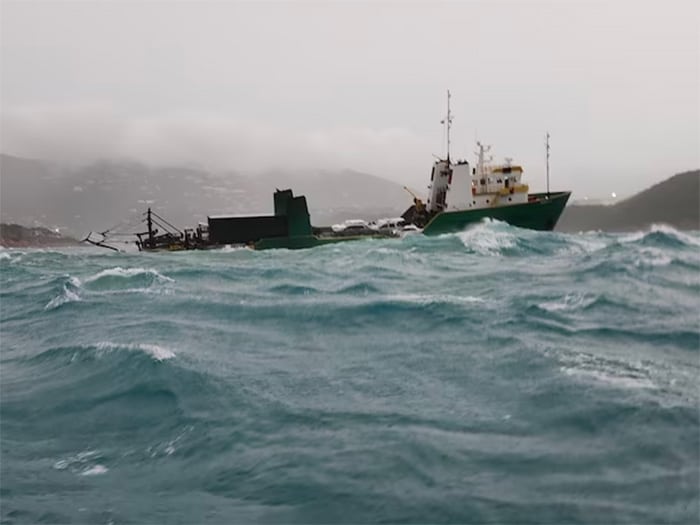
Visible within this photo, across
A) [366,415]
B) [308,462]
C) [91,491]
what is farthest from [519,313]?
[91,491]

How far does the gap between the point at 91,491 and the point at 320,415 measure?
3.78m

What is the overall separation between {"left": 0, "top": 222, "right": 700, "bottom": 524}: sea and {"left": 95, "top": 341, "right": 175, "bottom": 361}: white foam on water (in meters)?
0.09

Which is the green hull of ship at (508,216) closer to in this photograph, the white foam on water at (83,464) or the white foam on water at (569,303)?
the white foam on water at (569,303)

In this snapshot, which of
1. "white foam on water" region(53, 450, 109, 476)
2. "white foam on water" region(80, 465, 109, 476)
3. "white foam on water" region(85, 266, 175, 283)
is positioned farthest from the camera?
"white foam on water" region(85, 266, 175, 283)

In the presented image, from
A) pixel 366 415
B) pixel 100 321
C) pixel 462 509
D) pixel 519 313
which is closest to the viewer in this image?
pixel 462 509

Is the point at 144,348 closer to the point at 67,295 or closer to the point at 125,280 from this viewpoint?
the point at 67,295

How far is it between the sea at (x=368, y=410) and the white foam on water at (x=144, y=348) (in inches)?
3.5

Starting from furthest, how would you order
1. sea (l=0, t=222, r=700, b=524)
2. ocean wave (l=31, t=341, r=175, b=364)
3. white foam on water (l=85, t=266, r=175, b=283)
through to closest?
1. white foam on water (l=85, t=266, r=175, b=283)
2. ocean wave (l=31, t=341, r=175, b=364)
3. sea (l=0, t=222, r=700, b=524)

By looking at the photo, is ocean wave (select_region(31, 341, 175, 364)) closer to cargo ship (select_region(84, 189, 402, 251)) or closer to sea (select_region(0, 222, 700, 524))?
sea (select_region(0, 222, 700, 524))

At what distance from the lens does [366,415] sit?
9.80m

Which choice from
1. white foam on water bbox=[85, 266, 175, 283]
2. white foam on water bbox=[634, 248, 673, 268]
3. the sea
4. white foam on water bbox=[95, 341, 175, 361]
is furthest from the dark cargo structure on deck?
white foam on water bbox=[95, 341, 175, 361]

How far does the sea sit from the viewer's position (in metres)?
7.09

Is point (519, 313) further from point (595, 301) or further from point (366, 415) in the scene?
point (366, 415)

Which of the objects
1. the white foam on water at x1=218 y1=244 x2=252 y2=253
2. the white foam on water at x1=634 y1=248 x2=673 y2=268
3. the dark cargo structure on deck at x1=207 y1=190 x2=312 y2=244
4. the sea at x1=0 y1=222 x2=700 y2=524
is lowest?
the sea at x1=0 y1=222 x2=700 y2=524
